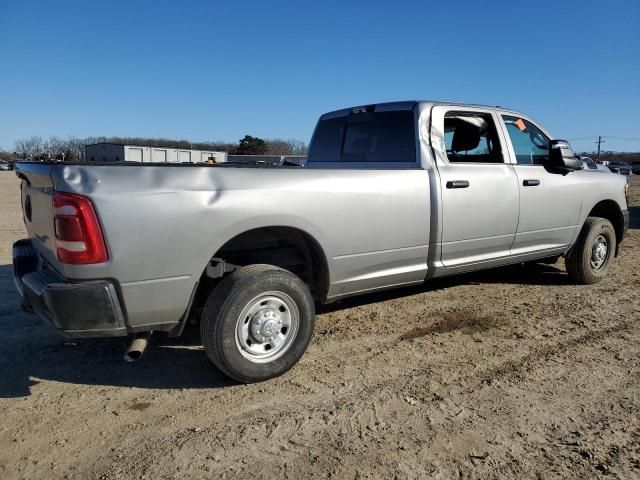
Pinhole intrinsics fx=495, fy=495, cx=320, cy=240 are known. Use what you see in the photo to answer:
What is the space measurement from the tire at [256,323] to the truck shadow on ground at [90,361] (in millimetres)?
267

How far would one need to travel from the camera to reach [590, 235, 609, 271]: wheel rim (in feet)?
19.4

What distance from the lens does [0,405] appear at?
3080 millimetres

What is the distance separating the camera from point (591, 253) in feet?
19.3

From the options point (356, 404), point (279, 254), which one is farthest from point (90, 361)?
point (356, 404)

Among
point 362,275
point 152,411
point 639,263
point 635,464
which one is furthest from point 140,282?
point 639,263

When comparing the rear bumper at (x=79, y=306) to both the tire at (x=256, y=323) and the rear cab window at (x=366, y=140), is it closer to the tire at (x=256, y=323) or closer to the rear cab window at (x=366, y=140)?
the tire at (x=256, y=323)

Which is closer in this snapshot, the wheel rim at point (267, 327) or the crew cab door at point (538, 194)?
the wheel rim at point (267, 327)

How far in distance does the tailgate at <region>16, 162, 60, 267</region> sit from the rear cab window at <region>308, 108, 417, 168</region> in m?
2.85

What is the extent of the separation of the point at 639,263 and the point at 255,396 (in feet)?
21.3

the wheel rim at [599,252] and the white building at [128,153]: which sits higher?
the white building at [128,153]

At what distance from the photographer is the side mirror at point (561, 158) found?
5.18 metres

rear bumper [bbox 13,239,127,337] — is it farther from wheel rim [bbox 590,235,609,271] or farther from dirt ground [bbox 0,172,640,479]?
wheel rim [bbox 590,235,609,271]

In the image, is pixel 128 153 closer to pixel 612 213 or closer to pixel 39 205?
pixel 39 205

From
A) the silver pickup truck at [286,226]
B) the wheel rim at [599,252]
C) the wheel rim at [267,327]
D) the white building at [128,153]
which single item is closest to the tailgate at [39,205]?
the silver pickup truck at [286,226]
